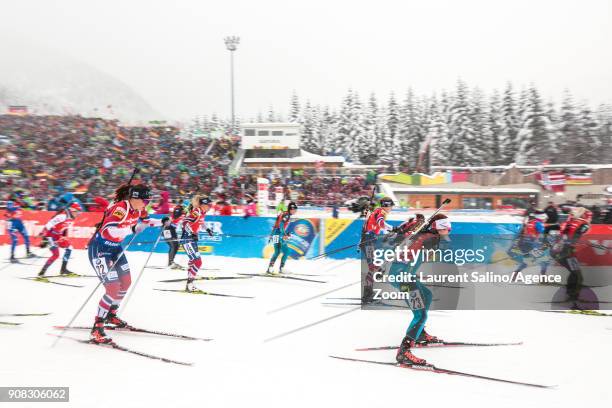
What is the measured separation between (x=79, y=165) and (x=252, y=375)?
29.8 metres

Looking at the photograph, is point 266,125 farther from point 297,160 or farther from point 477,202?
point 477,202

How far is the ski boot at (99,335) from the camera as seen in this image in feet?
21.3

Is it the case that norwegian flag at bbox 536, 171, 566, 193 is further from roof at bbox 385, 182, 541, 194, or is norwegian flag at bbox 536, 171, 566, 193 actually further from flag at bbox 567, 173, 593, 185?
flag at bbox 567, 173, 593, 185

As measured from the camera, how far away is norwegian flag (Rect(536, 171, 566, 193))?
32.0 meters

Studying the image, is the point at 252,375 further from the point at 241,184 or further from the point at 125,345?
the point at 241,184

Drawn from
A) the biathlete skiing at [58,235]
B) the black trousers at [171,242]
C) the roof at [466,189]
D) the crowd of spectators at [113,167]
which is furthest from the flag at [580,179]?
the biathlete skiing at [58,235]

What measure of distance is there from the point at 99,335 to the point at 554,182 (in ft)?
105

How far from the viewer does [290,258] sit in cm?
1520

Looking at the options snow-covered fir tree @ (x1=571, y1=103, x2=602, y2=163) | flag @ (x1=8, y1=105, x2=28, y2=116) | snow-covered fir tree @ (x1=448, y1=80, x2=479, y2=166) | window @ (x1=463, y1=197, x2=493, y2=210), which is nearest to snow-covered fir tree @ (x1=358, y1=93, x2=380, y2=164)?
snow-covered fir tree @ (x1=448, y1=80, x2=479, y2=166)

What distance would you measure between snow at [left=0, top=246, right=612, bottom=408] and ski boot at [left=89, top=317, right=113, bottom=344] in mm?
134

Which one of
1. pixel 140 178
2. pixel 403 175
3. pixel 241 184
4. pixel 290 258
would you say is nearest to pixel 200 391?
pixel 290 258

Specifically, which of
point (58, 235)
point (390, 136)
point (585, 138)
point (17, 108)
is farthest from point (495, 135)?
point (58, 235)

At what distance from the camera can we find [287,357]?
6.37 metres

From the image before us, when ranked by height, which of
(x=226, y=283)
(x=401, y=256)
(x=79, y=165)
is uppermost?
(x=79, y=165)
